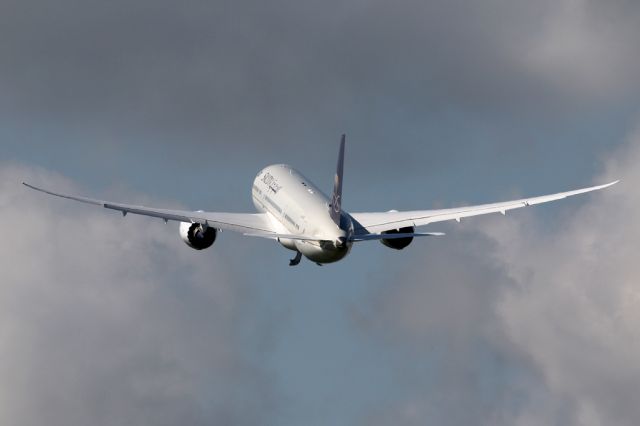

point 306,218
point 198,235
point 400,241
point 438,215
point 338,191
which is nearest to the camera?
point 338,191

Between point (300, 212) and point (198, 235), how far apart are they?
10.9m

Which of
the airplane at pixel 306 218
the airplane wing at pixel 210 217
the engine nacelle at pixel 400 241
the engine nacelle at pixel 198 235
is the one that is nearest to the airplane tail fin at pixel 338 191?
the airplane at pixel 306 218

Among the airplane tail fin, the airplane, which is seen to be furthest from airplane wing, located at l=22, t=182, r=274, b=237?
the airplane tail fin

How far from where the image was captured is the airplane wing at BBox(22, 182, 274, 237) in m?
116

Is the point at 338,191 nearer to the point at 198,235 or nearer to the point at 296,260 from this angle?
the point at 296,260

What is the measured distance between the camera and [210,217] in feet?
399

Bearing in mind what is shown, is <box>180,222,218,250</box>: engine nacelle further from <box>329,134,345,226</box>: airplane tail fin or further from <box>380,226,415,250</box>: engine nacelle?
<box>329,134,345,226</box>: airplane tail fin

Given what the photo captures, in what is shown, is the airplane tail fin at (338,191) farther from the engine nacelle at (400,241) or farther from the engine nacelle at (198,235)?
the engine nacelle at (198,235)

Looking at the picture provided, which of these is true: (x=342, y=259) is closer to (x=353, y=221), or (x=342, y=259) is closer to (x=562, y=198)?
(x=353, y=221)

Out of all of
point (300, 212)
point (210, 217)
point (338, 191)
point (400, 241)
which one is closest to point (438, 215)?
point (400, 241)

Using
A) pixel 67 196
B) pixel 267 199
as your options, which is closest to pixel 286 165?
pixel 267 199

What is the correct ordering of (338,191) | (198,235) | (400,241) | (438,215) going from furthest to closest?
1. (198,235)
2. (400,241)
3. (438,215)
4. (338,191)

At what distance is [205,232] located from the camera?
12412 centimetres

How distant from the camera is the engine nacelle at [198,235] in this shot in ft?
407
